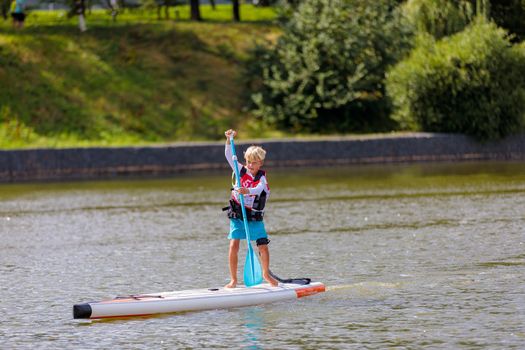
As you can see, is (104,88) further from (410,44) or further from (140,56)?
(410,44)

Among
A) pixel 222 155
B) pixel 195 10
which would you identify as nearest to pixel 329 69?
pixel 222 155

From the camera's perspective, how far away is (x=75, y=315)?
43.9 feet

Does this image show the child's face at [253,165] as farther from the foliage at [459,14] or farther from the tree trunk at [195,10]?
the tree trunk at [195,10]

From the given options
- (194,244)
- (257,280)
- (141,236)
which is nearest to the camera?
(257,280)

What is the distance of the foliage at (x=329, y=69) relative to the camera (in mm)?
41000

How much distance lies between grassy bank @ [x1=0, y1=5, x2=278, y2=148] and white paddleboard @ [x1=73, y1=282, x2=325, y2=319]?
2411 cm

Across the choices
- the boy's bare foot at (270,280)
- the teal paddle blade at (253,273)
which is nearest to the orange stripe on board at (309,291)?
the boy's bare foot at (270,280)

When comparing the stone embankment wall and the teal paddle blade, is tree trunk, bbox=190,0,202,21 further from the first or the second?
the teal paddle blade

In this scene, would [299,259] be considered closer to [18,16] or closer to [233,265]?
[233,265]

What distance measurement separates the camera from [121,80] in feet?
141

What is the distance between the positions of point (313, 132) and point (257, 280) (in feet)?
85.4

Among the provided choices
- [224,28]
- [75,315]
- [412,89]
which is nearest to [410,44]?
[412,89]

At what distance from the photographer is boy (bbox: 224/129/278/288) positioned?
48.4ft

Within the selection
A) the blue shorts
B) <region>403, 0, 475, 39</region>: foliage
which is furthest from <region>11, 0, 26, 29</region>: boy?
the blue shorts
